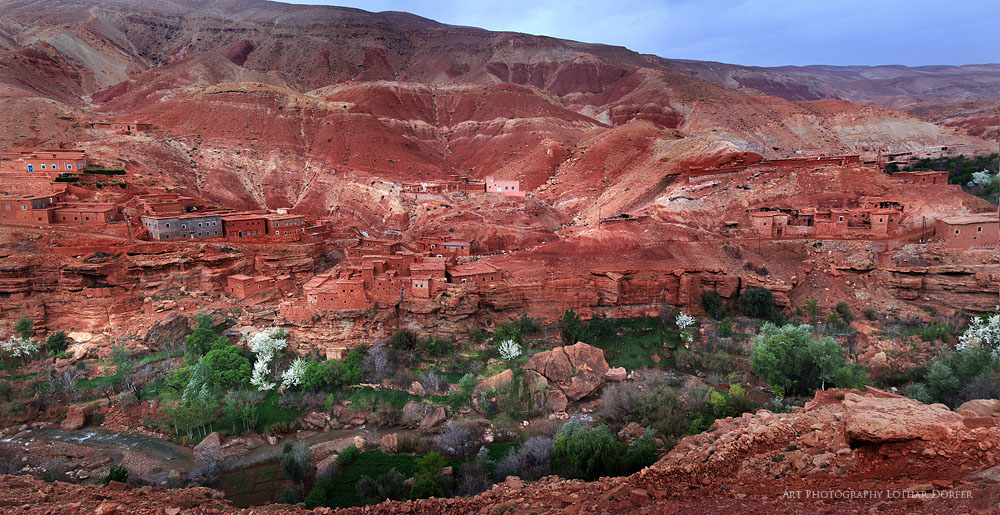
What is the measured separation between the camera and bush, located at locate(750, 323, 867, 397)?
18.9m

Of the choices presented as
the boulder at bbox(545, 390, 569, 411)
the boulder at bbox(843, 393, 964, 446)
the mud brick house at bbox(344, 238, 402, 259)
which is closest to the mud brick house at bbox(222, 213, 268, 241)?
the mud brick house at bbox(344, 238, 402, 259)

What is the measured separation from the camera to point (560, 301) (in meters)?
26.1

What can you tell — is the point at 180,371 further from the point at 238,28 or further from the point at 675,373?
the point at 238,28

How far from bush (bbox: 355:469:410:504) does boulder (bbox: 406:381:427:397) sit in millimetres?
5682

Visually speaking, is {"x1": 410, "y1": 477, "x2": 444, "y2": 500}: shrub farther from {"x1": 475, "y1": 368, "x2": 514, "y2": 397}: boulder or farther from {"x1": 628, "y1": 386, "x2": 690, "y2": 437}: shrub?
{"x1": 628, "y1": 386, "x2": 690, "y2": 437}: shrub

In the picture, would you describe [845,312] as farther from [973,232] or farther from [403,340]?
[403,340]

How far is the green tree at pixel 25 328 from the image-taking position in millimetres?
23922

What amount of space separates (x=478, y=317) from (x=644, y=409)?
9673mm

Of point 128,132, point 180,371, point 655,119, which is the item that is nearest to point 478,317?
point 180,371

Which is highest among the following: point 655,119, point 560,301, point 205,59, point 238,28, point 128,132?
point 238,28

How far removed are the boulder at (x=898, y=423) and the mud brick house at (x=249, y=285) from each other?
2596cm

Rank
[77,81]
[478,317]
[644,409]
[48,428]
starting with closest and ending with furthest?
[644,409] → [48,428] → [478,317] → [77,81]

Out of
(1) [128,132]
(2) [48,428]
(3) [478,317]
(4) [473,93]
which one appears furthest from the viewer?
(4) [473,93]

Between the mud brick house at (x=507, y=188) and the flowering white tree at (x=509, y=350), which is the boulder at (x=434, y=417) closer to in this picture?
the flowering white tree at (x=509, y=350)
